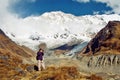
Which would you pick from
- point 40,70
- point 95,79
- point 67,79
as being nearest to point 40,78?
point 40,70

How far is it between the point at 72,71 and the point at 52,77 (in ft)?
44.8

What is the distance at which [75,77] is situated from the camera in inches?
2943

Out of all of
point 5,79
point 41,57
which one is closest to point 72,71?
point 5,79

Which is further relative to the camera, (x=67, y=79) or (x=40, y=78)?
(x=67, y=79)

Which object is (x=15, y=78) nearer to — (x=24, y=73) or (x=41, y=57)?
(x=24, y=73)

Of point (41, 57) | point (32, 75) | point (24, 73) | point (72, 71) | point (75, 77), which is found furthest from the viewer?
point (72, 71)

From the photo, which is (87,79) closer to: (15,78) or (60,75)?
(60,75)

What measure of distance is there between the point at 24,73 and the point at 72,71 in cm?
1682

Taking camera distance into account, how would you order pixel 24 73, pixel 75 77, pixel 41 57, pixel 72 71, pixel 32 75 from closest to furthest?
pixel 41 57
pixel 32 75
pixel 24 73
pixel 75 77
pixel 72 71

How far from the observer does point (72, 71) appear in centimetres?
8450

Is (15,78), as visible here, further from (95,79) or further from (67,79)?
(95,79)

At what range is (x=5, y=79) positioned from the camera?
69.6 meters

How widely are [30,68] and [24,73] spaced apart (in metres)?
1.96

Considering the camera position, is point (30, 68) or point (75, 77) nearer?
point (30, 68)
